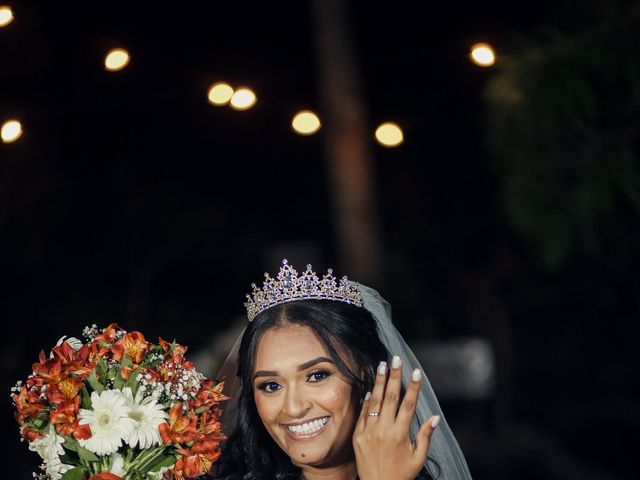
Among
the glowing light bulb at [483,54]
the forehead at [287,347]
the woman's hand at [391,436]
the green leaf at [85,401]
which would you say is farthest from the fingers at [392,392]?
the glowing light bulb at [483,54]

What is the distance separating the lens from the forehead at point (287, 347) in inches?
128

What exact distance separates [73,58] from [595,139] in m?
5.04

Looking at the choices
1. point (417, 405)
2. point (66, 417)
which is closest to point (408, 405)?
point (417, 405)

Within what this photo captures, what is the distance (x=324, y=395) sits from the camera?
3.18 metres

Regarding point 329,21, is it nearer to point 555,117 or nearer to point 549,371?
point 555,117

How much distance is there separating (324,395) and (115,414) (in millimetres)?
662

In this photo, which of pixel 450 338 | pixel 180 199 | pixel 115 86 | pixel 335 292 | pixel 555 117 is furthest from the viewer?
pixel 450 338

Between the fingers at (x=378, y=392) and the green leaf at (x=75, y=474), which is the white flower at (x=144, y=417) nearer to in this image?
the green leaf at (x=75, y=474)

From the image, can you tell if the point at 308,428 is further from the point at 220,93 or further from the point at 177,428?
the point at 220,93

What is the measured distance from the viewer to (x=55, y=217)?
8.98 metres

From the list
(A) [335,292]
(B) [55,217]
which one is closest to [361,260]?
(A) [335,292]

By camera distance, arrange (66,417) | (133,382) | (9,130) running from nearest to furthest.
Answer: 1. (66,417)
2. (133,382)
3. (9,130)

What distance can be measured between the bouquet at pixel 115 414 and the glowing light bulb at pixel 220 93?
324cm

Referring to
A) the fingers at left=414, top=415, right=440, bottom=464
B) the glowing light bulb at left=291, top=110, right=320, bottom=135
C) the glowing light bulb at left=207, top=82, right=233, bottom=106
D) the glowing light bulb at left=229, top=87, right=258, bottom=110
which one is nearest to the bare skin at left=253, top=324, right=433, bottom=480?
the fingers at left=414, top=415, right=440, bottom=464
